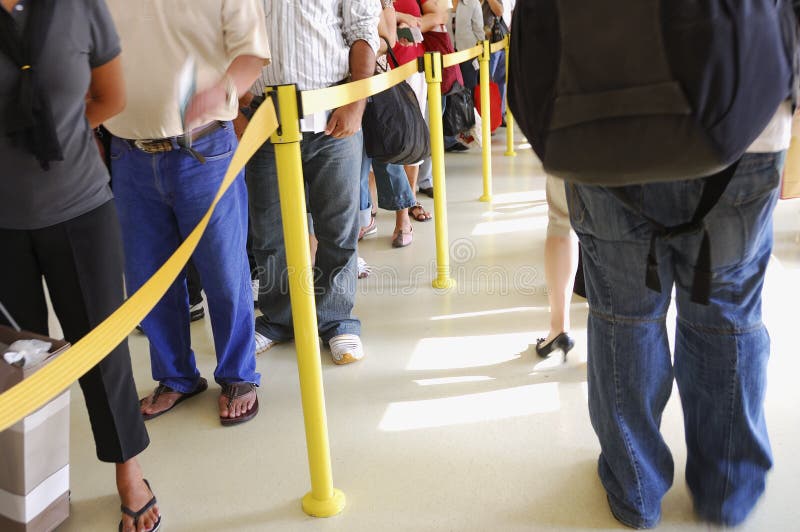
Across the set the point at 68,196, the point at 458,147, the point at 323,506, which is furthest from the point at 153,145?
the point at 458,147

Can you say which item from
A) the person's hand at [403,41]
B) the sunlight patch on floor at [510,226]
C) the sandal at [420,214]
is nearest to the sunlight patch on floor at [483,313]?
the sunlight patch on floor at [510,226]

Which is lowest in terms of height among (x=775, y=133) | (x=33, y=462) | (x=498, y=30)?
(x=33, y=462)

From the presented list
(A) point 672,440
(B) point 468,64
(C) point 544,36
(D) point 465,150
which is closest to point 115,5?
(C) point 544,36

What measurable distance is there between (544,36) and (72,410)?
1939 mm

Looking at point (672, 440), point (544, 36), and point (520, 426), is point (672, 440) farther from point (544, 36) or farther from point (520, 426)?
point (544, 36)

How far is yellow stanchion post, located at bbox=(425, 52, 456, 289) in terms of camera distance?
9.36 feet

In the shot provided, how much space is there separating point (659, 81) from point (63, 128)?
1.09 m

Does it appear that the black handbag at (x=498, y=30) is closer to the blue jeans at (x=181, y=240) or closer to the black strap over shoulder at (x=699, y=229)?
the blue jeans at (x=181, y=240)

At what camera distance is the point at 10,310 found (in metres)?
1.52

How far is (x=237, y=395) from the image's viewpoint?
2178mm

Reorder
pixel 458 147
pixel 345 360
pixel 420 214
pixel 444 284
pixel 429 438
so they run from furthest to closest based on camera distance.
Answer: pixel 458 147, pixel 420 214, pixel 444 284, pixel 345 360, pixel 429 438

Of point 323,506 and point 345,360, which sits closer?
point 323,506

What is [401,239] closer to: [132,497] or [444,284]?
[444,284]

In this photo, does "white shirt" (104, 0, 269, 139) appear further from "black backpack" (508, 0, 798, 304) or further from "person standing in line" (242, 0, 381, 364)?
"black backpack" (508, 0, 798, 304)
